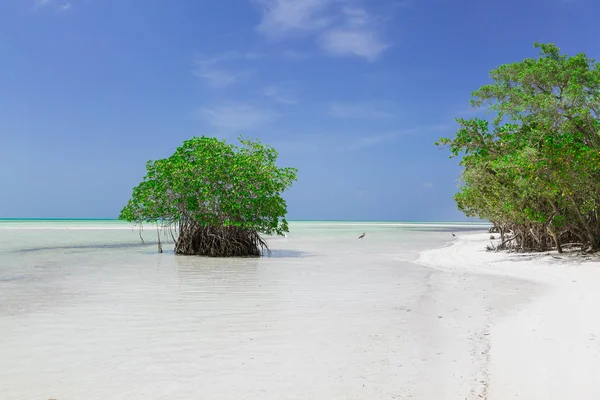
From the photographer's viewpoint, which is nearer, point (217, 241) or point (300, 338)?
point (300, 338)

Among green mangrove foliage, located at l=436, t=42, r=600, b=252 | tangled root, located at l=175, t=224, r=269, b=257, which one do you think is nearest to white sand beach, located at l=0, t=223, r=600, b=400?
green mangrove foliage, located at l=436, t=42, r=600, b=252

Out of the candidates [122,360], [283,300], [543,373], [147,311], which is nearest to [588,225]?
[283,300]

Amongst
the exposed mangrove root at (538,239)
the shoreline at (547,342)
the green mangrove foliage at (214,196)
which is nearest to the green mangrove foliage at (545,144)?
the exposed mangrove root at (538,239)

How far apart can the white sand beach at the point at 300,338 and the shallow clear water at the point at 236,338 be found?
0.02m

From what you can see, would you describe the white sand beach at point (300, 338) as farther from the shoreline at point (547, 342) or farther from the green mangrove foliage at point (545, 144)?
the green mangrove foliage at point (545, 144)

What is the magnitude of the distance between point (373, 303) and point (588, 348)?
11.2 feet

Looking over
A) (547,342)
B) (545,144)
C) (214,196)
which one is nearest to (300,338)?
(547,342)

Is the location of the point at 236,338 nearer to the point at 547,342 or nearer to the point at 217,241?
the point at 547,342

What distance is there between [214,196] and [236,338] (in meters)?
12.2

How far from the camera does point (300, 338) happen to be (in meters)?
5.38

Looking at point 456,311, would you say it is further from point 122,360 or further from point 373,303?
point 122,360

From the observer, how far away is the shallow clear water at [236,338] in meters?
3.86

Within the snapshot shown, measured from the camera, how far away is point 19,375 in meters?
4.11

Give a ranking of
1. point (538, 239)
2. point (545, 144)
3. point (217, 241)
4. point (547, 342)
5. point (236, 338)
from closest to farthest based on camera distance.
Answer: point (547, 342) < point (236, 338) < point (545, 144) < point (538, 239) < point (217, 241)
